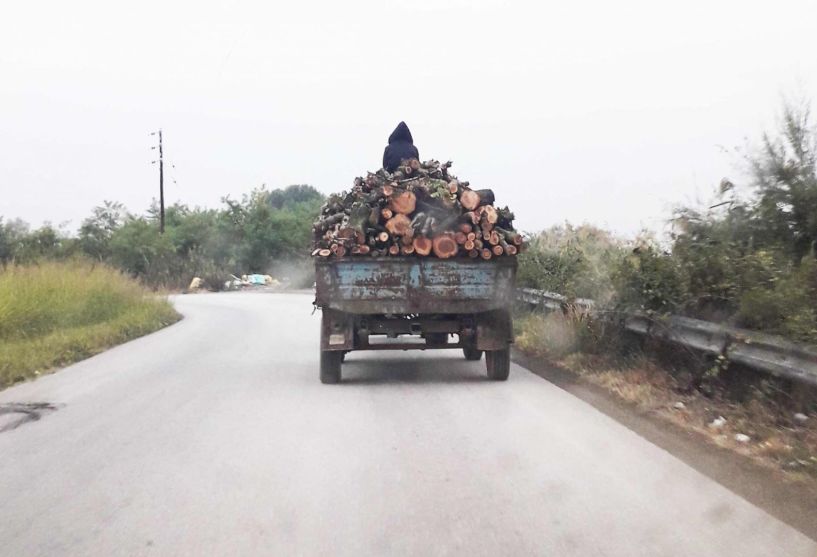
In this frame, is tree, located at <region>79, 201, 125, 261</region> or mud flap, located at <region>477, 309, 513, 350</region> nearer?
mud flap, located at <region>477, 309, 513, 350</region>

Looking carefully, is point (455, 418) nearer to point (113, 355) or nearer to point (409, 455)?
point (409, 455)

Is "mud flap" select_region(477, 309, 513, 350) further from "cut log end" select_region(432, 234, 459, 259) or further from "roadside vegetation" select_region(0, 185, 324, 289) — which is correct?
"roadside vegetation" select_region(0, 185, 324, 289)

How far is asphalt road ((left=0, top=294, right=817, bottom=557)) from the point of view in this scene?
5215mm

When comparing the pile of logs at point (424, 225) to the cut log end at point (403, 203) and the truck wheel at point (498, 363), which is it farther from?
the truck wheel at point (498, 363)

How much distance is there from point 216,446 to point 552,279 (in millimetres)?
9156

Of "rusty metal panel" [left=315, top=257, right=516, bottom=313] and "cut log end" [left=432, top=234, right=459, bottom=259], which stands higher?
"cut log end" [left=432, top=234, right=459, bottom=259]

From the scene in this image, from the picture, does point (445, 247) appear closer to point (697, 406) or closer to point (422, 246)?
point (422, 246)

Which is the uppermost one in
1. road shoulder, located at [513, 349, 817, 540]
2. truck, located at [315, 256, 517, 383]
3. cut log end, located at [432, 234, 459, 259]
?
cut log end, located at [432, 234, 459, 259]

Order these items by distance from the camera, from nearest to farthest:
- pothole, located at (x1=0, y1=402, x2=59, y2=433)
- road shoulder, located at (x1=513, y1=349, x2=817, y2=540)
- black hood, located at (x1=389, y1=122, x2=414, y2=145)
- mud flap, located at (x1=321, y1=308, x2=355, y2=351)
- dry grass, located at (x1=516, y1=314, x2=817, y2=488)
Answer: road shoulder, located at (x1=513, y1=349, x2=817, y2=540)
dry grass, located at (x1=516, y1=314, x2=817, y2=488)
pothole, located at (x1=0, y1=402, x2=59, y2=433)
mud flap, located at (x1=321, y1=308, x2=355, y2=351)
black hood, located at (x1=389, y1=122, x2=414, y2=145)

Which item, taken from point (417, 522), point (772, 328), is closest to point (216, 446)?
point (417, 522)

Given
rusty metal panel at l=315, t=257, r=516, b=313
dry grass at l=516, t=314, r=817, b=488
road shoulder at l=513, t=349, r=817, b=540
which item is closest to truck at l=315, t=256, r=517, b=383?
rusty metal panel at l=315, t=257, r=516, b=313

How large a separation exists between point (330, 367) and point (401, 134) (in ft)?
14.0

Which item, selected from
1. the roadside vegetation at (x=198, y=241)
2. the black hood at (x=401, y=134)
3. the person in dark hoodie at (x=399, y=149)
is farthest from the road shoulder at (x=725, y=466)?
the roadside vegetation at (x=198, y=241)

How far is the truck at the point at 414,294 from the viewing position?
10.9m
